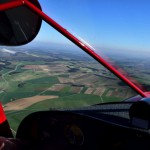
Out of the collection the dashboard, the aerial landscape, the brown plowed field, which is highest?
the dashboard

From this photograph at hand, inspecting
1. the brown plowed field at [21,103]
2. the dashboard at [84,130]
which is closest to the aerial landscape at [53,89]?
the brown plowed field at [21,103]

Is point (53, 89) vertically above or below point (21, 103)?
above

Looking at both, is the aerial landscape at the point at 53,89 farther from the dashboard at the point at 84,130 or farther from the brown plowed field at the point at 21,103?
the dashboard at the point at 84,130

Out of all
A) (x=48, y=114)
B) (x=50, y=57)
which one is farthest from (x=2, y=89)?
(x=50, y=57)

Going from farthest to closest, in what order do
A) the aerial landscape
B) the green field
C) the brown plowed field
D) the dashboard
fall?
the brown plowed field → the green field → the aerial landscape → the dashboard

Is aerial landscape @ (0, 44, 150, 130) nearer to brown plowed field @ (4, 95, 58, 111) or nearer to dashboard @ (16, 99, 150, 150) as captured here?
brown plowed field @ (4, 95, 58, 111)

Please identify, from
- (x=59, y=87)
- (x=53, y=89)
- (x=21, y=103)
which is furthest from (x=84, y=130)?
(x=59, y=87)

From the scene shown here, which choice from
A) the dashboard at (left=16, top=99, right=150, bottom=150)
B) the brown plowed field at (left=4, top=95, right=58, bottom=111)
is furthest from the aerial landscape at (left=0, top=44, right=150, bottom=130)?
the dashboard at (left=16, top=99, right=150, bottom=150)

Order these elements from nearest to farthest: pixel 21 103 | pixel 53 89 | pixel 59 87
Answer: pixel 21 103, pixel 53 89, pixel 59 87

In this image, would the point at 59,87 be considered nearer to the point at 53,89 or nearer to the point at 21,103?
the point at 53,89
